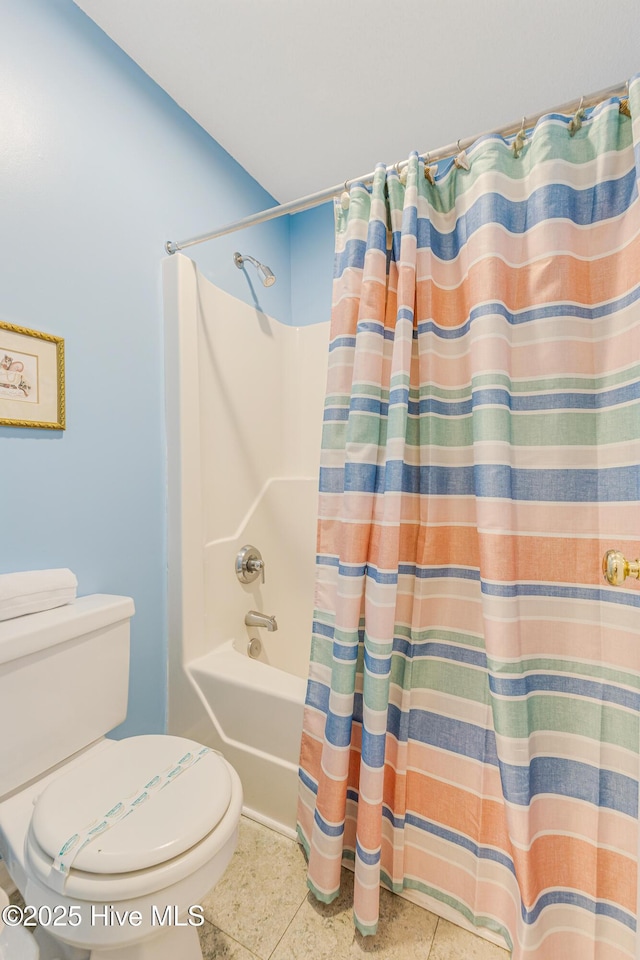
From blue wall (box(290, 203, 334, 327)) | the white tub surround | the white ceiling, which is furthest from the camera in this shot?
blue wall (box(290, 203, 334, 327))

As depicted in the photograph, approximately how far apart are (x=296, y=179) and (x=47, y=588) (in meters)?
1.93

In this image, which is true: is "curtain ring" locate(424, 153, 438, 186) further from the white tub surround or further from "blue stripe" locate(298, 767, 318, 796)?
"blue stripe" locate(298, 767, 318, 796)

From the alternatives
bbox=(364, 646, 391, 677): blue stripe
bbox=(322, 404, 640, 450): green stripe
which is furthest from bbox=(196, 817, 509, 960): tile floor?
bbox=(322, 404, 640, 450): green stripe

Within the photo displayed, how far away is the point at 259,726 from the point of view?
1322 millimetres

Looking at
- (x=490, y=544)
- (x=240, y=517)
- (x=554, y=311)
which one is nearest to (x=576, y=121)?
(x=554, y=311)

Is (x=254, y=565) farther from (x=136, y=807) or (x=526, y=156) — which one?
(x=526, y=156)

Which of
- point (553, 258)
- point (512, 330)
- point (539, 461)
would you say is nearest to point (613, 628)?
point (539, 461)

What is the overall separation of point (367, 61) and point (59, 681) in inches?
79.4

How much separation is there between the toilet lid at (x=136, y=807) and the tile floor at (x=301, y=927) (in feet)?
1.51

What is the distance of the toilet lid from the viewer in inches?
30.3

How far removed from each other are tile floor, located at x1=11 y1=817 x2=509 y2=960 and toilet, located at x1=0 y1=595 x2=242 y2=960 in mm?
90

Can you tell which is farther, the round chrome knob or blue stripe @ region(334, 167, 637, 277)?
blue stripe @ region(334, 167, 637, 277)

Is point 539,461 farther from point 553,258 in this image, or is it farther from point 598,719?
point 598,719

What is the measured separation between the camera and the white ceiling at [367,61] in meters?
1.23
